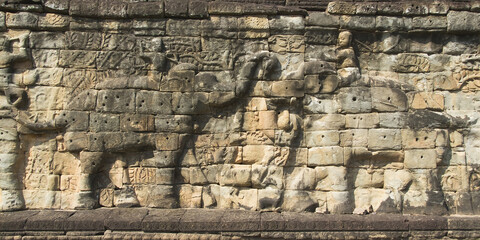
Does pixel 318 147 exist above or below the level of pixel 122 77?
below

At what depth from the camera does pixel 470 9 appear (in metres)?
6.26

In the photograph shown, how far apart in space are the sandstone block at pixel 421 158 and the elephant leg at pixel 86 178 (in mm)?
5062

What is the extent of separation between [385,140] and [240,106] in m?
2.44

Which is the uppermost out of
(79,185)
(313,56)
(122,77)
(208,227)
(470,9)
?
(470,9)

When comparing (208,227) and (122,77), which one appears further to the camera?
(122,77)

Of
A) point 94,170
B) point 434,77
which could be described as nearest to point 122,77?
A: point 94,170

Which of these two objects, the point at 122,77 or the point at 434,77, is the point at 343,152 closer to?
the point at 434,77

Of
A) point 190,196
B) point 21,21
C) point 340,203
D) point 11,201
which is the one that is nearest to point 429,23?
point 340,203

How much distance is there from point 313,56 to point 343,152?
5.55ft

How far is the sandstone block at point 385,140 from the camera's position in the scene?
6012 mm

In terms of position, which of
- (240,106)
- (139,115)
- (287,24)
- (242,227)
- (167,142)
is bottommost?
(242,227)

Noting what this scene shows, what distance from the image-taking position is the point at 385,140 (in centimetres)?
602

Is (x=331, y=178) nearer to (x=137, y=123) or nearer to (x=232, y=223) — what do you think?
(x=232, y=223)

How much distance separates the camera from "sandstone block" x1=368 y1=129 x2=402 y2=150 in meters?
6.01
